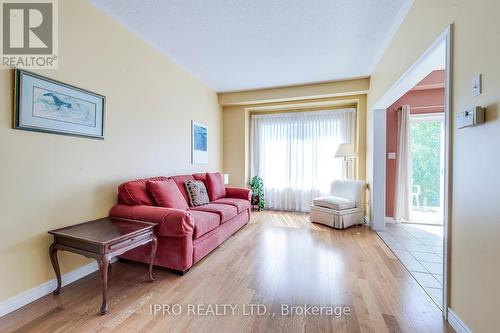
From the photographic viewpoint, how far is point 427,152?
4.36 m

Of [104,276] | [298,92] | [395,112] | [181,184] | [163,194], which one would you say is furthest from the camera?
[298,92]

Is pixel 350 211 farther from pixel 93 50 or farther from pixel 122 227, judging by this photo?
pixel 93 50

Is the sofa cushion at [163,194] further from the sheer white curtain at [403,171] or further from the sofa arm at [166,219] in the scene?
the sheer white curtain at [403,171]

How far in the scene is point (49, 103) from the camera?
1.88 meters

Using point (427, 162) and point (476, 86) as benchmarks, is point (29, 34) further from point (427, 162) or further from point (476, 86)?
point (427, 162)

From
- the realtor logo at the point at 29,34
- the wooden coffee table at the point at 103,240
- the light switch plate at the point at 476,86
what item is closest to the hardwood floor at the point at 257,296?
the wooden coffee table at the point at 103,240

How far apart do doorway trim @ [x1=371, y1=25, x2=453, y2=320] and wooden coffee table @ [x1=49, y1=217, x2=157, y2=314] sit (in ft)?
8.03

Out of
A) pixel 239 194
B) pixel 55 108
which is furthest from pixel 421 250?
pixel 55 108

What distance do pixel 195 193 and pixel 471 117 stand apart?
10.0 ft

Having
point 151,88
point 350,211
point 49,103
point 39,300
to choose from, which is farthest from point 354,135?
point 39,300

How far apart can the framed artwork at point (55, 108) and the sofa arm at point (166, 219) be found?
3.00 ft

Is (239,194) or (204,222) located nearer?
(204,222)

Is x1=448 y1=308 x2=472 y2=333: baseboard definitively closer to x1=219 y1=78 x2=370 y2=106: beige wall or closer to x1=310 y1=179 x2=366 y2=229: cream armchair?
x1=310 y1=179 x2=366 y2=229: cream armchair

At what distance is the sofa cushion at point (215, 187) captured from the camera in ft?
12.6
